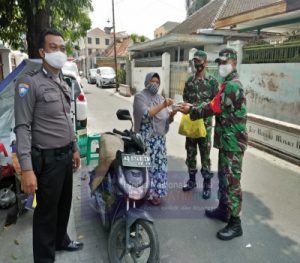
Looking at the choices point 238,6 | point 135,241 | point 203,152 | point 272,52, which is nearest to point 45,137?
point 135,241

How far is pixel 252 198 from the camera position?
4016mm

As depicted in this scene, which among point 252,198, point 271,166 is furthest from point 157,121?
point 271,166

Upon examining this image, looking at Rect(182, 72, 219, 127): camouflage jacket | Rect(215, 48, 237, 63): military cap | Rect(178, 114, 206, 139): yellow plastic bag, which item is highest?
Rect(215, 48, 237, 63): military cap

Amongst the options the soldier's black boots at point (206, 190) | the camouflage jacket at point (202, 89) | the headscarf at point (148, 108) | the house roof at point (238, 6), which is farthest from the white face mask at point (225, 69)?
the house roof at point (238, 6)

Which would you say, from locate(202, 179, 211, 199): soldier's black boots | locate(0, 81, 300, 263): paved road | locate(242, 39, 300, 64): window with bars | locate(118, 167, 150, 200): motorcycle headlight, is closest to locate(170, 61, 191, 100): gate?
locate(242, 39, 300, 64): window with bars

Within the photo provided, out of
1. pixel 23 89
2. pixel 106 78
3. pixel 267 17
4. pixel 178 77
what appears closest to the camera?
pixel 23 89

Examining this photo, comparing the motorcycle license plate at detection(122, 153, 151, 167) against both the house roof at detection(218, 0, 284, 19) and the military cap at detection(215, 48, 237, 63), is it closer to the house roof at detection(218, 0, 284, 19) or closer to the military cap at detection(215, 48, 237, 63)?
the military cap at detection(215, 48, 237, 63)

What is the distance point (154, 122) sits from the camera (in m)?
3.44

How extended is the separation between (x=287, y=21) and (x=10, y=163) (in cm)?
931

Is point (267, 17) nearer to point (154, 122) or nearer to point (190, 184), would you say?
point (190, 184)

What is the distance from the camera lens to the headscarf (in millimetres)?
3320

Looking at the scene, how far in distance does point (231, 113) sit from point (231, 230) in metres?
1.21

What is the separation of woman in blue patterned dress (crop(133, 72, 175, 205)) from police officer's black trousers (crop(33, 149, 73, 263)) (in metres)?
1.10

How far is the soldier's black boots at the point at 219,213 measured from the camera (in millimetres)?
3384
